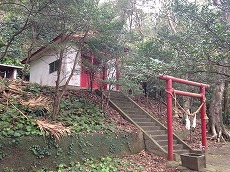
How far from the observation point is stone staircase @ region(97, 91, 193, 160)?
8.91 meters

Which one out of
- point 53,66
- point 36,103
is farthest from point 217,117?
point 53,66

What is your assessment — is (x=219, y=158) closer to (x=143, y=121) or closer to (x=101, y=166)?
(x=143, y=121)

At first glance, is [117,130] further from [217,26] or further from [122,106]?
[217,26]

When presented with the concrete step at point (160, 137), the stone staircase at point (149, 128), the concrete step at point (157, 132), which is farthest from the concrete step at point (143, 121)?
the concrete step at point (160, 137)

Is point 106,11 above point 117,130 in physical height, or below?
above

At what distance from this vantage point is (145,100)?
48.4 feet

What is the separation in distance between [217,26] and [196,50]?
98 cm

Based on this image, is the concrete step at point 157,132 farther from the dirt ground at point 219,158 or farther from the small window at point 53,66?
the small window at point 53,66

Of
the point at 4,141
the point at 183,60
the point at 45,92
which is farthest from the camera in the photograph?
the point at 45,92

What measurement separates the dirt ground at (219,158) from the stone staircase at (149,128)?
1028 millimetres

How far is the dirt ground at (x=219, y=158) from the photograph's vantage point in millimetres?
7338

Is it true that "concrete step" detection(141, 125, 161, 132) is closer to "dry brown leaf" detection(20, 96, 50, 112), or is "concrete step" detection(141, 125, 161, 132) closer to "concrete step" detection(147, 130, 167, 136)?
"concrete step" detection(147, 130, 167, 136)

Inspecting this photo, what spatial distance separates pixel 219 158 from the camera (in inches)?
345

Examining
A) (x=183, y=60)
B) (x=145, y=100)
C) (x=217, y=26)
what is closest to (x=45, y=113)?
(x=183, y=60)
